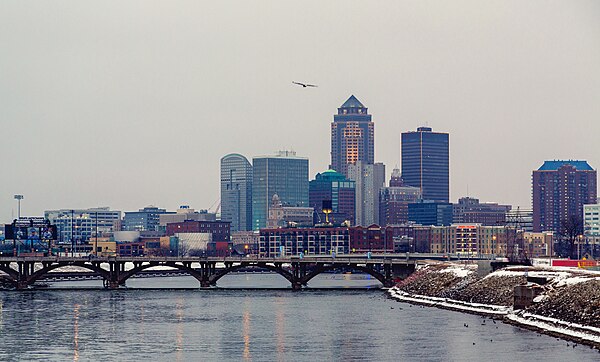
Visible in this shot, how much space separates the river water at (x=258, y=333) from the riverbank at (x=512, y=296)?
243 cm

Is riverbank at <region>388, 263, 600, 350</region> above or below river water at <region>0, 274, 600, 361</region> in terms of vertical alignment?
above

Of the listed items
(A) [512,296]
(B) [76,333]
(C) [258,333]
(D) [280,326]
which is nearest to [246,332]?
(C) [258,333]

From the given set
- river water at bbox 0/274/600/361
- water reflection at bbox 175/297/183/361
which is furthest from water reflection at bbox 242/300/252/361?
water reflection at bbox 175/297/183/361

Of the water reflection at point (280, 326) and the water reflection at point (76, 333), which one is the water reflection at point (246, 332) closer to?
the water reflection at point (280, 326)

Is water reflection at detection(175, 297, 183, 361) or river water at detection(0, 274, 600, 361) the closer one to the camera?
river water at detection(0, 274, 600, 361)

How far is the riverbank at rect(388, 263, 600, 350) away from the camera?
105 meters

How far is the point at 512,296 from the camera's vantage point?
132 metres

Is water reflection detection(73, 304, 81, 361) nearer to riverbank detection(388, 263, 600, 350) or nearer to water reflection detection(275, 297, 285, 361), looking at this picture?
water reflection detection(275, 297, 285, 361)

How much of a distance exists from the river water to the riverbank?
2.43m

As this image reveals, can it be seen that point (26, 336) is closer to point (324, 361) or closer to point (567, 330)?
point (324, 361)

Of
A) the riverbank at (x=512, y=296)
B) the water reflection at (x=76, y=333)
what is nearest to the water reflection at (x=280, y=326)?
the water reflection at (x=76, y=333)

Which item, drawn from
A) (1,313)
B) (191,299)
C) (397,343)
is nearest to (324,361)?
(397,343)

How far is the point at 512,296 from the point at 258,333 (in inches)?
1177

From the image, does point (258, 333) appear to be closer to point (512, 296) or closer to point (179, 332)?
point (179, 332)
